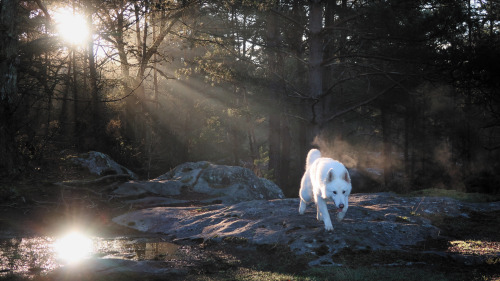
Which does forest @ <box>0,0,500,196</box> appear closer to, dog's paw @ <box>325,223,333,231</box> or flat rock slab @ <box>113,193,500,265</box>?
flat rock slab @ <box>113,193,500,265</box>

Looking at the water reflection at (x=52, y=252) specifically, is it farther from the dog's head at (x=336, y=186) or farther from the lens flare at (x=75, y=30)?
the lens flare at (x=75, y=30)

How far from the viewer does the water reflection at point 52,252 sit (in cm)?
665

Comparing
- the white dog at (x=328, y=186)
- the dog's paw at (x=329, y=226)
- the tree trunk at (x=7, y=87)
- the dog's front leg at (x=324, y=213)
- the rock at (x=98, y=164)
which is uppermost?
the tree trunk at (x=7, y=87)

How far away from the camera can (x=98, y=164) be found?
61.3 feet

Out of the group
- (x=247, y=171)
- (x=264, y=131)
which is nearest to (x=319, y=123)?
(x=247, y=171)

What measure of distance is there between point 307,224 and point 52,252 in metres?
5.16

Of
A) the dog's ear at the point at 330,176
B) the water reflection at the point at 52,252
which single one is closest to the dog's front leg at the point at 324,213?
the dog's ear at the point at 330,176

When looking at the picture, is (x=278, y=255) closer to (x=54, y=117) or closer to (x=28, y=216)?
(x=28, y=216)

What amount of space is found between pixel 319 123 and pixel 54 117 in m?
14.7

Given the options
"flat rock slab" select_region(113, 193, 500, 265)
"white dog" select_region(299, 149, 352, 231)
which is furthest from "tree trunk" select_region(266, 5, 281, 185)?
"white dog" select_region(299, 149, 352, 231)

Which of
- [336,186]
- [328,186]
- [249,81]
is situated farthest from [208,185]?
[336,186]

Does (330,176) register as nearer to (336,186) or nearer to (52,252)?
(336,186)

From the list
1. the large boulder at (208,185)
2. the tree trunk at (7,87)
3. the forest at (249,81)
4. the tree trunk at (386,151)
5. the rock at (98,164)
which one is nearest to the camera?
the tree trunk at (7,87)

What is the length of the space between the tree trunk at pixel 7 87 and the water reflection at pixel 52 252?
494cm
